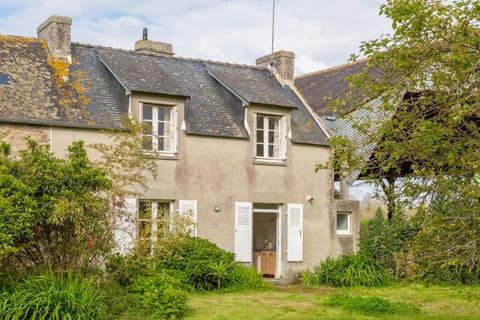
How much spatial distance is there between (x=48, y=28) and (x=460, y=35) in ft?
43.0

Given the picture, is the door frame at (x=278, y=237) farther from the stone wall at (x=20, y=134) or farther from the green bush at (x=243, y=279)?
the stone wall at (x=20, y=134)

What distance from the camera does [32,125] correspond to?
1659 centimetres

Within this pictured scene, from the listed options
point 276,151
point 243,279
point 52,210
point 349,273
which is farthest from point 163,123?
point 52,210

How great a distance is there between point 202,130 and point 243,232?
301cm

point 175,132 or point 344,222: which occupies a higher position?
point 175,132

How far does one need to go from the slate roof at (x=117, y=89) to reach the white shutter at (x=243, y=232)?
1.99m

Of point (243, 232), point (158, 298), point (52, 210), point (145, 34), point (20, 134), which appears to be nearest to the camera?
point (52, 210)

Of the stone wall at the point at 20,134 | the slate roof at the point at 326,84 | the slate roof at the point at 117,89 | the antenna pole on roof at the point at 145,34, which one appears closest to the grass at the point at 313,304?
the slate roof at the point at 117,89

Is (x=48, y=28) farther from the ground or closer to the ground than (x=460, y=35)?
farther from the ground

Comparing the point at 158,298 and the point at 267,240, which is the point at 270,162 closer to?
the point at 267,240

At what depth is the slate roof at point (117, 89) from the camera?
17.2 meters

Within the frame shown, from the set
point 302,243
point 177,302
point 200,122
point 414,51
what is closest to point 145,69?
point 200,122

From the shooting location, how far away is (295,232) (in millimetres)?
20000

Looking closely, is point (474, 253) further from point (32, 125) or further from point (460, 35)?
point (32, 125)
